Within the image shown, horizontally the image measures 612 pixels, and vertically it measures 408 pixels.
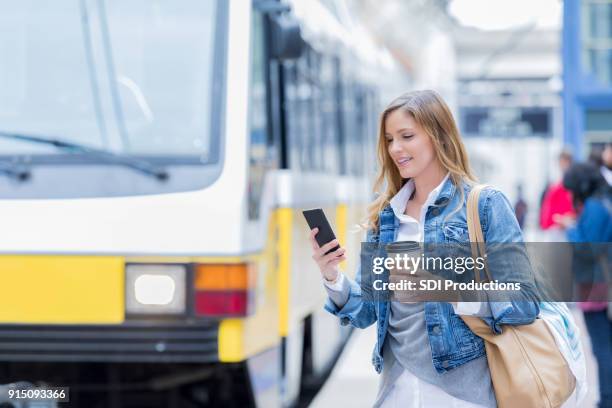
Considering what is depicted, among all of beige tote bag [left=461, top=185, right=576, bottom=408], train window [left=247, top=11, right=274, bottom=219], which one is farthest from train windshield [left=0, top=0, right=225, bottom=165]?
beige tote bag [left=461, top=185, right=576, bottom=408]

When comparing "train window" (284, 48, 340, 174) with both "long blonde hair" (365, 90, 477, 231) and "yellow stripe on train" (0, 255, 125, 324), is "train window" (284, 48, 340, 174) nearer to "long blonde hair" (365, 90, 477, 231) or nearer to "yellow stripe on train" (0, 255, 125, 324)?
"yellow stripe on train" (0, 255, 125, 324)

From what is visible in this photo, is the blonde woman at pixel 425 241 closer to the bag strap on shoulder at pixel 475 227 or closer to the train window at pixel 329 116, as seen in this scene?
the bag strap on shoulder at pixel 475 227

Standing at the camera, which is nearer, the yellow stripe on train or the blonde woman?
the blonde woman

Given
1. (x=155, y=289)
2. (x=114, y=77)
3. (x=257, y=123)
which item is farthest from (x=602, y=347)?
(x=114, y=77)

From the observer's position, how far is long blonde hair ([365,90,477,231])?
2771 millimetres

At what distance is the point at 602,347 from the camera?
5.66m

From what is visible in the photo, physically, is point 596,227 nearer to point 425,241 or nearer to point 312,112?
point 312,112

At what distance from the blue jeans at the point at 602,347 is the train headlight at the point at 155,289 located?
2317 millimetres

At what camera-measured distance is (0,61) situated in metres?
4.84

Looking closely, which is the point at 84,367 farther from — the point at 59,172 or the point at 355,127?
the point at 355,127

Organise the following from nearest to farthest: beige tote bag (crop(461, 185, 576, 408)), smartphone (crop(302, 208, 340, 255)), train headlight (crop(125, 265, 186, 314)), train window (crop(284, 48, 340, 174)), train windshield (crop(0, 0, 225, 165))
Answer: beige tote bag (crop(461, 185, 576, 408))
smartphone (crop(302, 208, 340, 255))
train headlight (crop(125, 265, 186, 314))
train windshield (crop(0, 0, 225, 165))
train window (crop(284, 48, 340, 174))

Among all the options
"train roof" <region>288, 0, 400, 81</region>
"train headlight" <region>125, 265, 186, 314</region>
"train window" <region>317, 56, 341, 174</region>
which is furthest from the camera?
"train window" <region>317, 56, 341, 174</region>

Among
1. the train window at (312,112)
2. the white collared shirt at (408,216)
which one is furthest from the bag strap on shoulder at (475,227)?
the train window at (312,112)

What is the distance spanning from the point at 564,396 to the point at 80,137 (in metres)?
2.67
